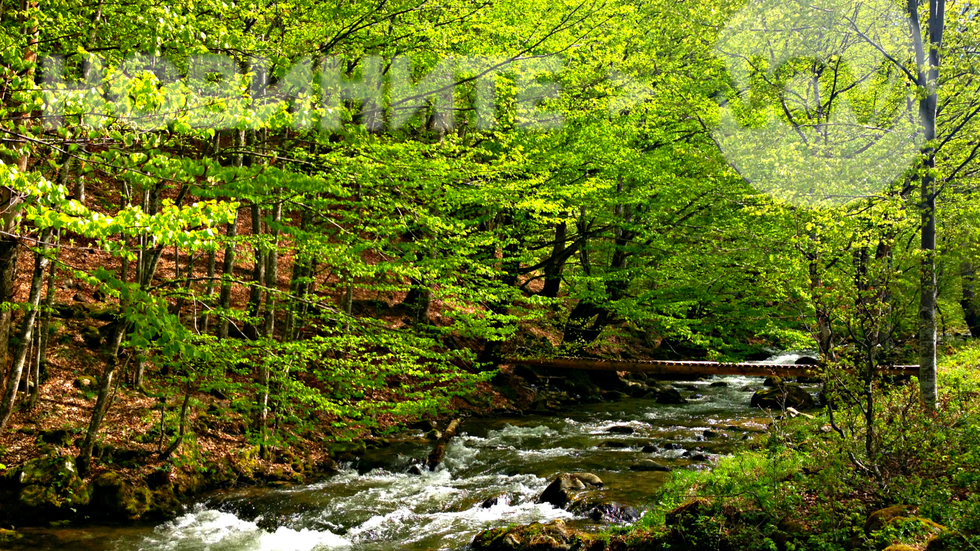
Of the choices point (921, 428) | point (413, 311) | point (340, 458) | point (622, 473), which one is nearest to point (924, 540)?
point (921, 428)

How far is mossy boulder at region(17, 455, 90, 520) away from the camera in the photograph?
6.96 meters

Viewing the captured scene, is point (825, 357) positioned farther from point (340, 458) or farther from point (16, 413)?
point (16, 413)

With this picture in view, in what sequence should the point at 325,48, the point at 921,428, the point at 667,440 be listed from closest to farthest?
the point at 921,428 → the point at 325,48 → the point at 667,440

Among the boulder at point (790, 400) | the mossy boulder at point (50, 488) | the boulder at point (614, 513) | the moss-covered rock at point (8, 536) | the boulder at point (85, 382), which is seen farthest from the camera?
the boulder at point (790, 400)

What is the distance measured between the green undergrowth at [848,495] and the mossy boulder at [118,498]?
235 inches

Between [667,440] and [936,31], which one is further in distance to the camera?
[667,440]

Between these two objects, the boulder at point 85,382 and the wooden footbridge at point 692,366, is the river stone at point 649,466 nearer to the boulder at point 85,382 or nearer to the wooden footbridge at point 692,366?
the wooden footbridge at point 692,366

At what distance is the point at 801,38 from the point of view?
13.3 metres

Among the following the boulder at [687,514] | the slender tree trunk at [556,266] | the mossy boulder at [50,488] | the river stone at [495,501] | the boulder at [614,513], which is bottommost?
the river stone at [495,501]

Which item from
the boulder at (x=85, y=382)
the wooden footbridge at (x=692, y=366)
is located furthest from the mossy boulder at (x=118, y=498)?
the wooden footbridge at (x=692, y=366)

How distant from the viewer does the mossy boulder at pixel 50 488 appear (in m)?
6.96

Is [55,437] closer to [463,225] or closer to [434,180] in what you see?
[434,180]

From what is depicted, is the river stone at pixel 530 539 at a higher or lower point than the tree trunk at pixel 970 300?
lower

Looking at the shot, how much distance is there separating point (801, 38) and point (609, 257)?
7.75 metres
